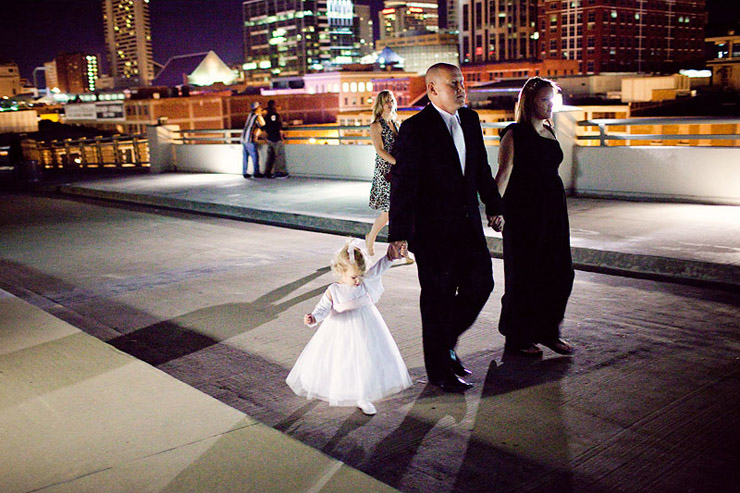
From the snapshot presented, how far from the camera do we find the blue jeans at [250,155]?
19.6 meters

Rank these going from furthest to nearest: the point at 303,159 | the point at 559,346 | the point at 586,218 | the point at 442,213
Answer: the point at 303,159 < the point at 586,218 < the point at 559,346 < the point at 442,213

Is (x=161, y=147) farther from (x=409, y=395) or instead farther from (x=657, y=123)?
(x=409, y=395)

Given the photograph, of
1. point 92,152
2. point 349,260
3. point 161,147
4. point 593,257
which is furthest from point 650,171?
point 92,152

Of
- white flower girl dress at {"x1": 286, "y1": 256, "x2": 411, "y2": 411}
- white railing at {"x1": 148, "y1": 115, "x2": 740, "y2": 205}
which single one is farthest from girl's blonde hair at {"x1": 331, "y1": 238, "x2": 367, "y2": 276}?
white railing at {"x1": 148, "y1": 115, "x2": 740, "y2": 205}

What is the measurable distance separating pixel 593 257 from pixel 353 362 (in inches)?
198

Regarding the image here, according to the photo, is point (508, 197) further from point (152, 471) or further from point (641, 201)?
point (641, 201)

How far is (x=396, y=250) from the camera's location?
181 inches

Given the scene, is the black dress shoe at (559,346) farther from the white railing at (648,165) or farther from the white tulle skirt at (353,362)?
the white railing at (648,165)

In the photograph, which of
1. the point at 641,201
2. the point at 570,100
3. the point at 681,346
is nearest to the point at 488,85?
the point at 570,100

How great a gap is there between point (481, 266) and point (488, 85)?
409 ft

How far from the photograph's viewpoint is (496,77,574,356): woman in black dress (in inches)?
208

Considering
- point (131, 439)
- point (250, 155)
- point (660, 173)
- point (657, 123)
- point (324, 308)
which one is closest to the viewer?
point (131, 439)

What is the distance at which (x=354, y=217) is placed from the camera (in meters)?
11.8

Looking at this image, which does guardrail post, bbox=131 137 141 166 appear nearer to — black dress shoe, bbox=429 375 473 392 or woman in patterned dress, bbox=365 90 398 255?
woman in patterned dress, bbox=365 90 398 255
